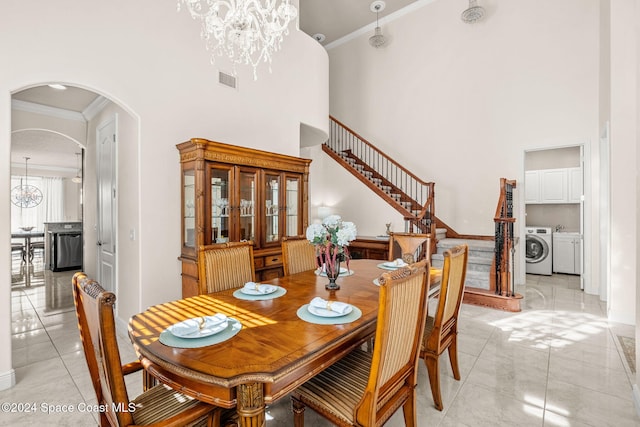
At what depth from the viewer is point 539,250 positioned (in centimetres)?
610

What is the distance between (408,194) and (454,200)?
972 mm

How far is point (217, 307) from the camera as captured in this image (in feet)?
5.59

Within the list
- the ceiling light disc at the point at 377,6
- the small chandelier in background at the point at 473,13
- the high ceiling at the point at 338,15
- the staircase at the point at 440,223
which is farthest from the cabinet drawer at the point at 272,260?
the ceiling light disc at the point at 377,6

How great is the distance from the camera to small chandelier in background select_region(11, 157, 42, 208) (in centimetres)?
962

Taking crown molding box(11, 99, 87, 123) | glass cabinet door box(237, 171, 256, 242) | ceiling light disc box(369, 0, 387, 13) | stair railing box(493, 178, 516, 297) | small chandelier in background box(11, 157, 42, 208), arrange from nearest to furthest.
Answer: glass cabinet door box(237, 171, 256, 242) < stair railing box(493, 178, 516, 297) < crown molding box(11, 99, 87, 123) < ceiling light disc box(369, 0, 387, 13) < small chandelier in background box(11, 157, 42, 208)

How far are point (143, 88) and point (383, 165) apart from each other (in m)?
5.20

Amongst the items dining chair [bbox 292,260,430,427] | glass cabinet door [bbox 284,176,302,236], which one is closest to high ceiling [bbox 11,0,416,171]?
glass cabinet door [bbox 284,176,302,236]

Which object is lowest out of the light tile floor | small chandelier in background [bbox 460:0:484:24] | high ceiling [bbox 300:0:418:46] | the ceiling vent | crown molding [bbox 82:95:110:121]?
the light tile floor

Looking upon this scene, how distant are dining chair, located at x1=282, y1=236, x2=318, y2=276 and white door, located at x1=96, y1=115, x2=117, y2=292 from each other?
223 cm

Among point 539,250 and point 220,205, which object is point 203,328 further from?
point 539,250

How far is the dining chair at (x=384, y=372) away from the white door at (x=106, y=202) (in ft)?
10.5

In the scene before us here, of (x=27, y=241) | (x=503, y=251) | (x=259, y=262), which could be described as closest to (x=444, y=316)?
(x=259, y=262)

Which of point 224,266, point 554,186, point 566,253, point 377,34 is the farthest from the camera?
point 377,34

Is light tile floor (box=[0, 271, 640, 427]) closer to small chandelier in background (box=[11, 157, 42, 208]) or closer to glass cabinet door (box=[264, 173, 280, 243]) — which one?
glass cabinet door (box=[264, 173, 280, 243])
